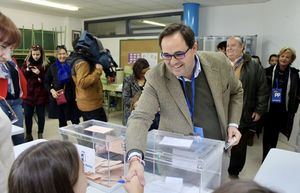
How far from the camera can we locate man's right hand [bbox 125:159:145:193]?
3.22ft

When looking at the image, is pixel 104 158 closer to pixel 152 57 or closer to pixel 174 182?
pixel 174 182

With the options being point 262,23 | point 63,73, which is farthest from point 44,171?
point 262,23

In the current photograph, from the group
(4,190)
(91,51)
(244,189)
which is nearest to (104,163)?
(4,190)

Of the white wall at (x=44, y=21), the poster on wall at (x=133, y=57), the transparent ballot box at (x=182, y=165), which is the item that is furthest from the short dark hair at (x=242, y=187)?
the white wall at (x=44, y=21)

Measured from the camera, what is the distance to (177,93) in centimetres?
142

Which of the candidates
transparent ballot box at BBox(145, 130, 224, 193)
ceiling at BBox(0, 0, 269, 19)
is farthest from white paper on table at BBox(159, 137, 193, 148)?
ceiling at BBox(0, 0, 269, 19)

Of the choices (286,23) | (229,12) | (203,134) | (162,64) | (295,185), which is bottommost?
(295,185)

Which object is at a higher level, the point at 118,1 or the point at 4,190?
the point at 118,1

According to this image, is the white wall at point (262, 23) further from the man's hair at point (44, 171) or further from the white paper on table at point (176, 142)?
the man's hair at point (44, 171)

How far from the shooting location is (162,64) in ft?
4.83

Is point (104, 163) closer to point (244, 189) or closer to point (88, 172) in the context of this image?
point (88, 172)

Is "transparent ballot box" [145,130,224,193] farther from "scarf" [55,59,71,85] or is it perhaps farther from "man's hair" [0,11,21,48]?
"scarf" [55,59,71,85]

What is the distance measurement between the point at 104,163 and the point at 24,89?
2190mm

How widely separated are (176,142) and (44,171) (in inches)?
25.8
